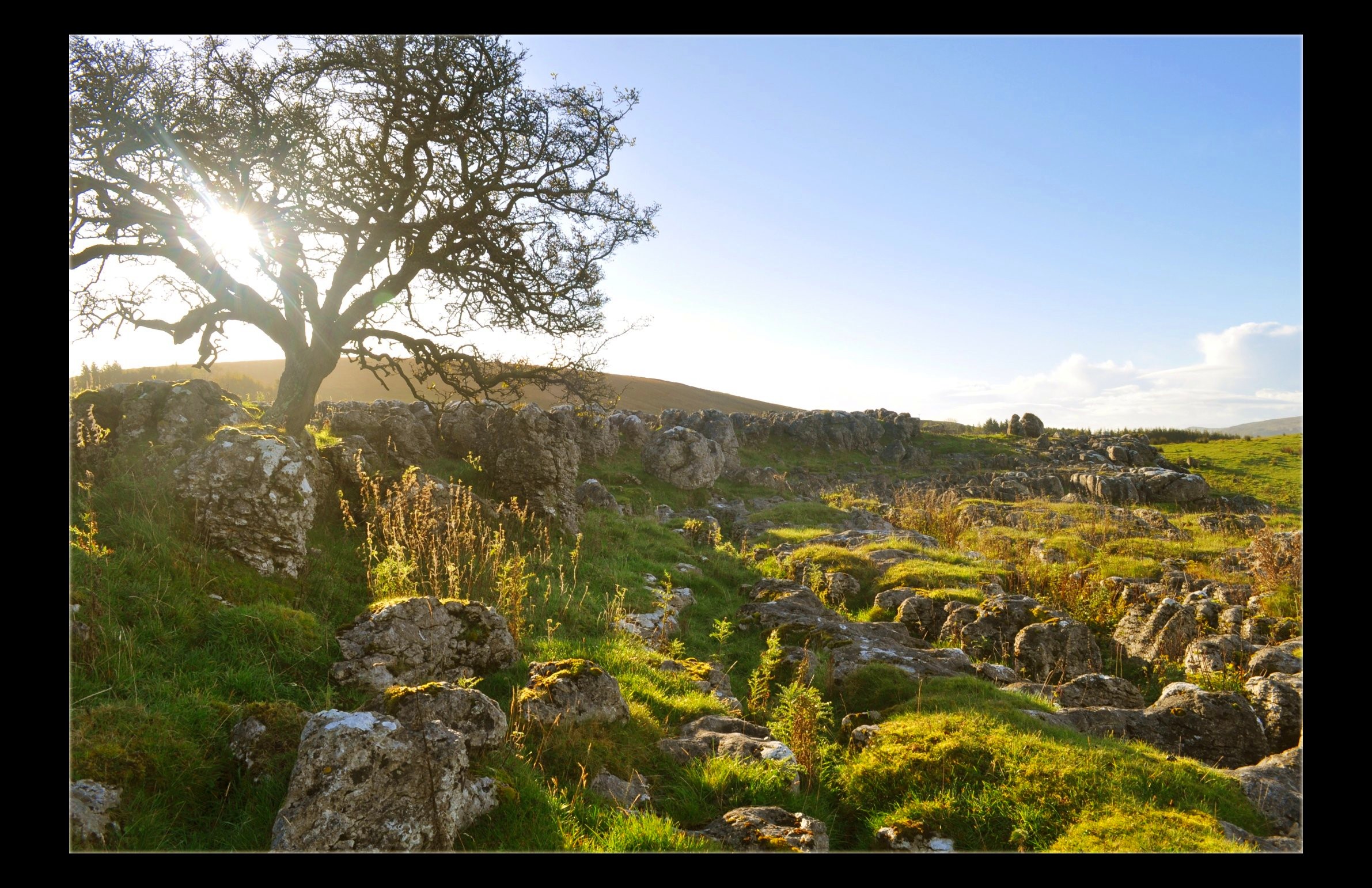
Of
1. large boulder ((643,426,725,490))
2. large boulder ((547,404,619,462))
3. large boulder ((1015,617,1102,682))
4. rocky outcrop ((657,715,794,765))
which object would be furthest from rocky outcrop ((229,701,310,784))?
large boulder ((643,426,725,490))

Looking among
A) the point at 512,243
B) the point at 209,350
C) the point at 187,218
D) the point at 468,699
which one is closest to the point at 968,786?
the point at 468,699

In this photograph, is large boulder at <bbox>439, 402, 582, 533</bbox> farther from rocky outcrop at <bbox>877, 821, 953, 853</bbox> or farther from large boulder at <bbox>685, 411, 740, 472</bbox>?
large boulder at <bbox>685, 411, 740, 472</bbox>

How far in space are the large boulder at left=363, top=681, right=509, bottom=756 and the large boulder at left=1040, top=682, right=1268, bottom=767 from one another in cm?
577

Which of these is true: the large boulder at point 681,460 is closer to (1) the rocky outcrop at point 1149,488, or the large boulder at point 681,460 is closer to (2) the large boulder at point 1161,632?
(2) the large boulder at point 1161,632

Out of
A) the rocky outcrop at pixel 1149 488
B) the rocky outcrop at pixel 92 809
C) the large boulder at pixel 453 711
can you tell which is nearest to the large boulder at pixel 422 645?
the large boulder at pixel 453 711

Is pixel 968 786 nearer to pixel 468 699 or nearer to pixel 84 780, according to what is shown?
pixel 468 699

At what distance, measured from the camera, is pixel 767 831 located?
447cm

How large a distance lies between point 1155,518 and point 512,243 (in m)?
23.5

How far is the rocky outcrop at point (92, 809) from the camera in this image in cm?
377

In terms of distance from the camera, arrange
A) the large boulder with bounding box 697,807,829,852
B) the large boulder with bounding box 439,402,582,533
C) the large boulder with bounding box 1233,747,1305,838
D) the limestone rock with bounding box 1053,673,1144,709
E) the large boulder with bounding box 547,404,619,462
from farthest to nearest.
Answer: the large boulder with bounding box 547,404,619,462, the large boulder with bounding box 439,402,582,533, the limestone rock with bounding box 1053,673,1144,709, the large boulder with bounding box 1233,747,1305,838, the large boulder with bounding box 697,807,829,852

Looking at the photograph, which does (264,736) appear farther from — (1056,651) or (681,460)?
(681,460)

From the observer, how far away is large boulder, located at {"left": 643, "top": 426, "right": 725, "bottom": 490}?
26.8 m

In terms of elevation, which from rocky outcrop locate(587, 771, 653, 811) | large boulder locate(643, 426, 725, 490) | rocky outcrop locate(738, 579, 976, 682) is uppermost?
large boulder locate(643, 426, 725, 490)
